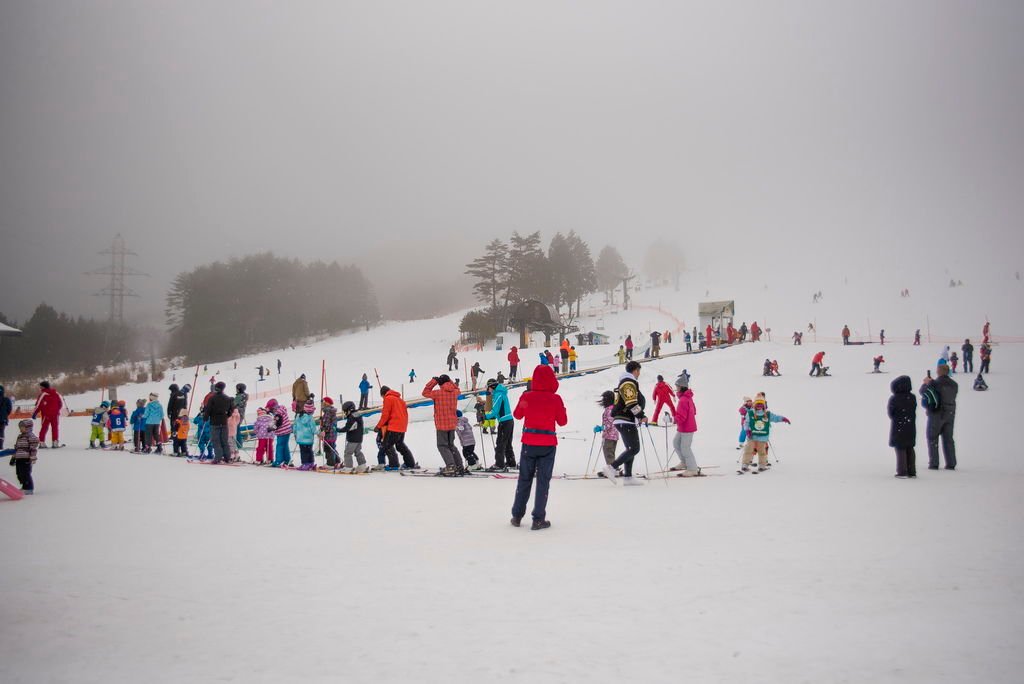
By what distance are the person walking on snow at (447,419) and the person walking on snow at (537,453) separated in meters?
4.28

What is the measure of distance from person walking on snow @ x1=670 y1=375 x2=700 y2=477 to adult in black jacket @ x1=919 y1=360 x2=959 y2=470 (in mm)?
4013

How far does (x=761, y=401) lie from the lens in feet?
38.8

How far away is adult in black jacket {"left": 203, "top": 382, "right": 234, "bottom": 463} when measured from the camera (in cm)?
1320

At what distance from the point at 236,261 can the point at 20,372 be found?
27765 millimetres

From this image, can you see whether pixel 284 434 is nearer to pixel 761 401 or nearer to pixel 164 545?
pixel 164 545

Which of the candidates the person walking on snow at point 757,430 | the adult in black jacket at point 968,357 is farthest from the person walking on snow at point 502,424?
the adult in black jacket at point 968,357

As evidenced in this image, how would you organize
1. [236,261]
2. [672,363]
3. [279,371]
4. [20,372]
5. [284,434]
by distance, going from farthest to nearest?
[236,261], [20,372], [279,371], [672,363], [284,434]

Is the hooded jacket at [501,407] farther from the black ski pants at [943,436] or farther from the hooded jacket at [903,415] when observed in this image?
the black ski pants at [943,436]

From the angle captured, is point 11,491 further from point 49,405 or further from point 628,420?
point 49,405

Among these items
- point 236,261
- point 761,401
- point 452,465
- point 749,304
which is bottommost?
point 452,465

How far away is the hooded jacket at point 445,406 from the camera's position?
1112 centimetres

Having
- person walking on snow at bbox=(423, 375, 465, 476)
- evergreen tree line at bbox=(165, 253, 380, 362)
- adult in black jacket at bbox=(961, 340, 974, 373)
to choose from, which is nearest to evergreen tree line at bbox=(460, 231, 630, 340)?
evergreen tree line at bbox=(165, 253, 380, 362)

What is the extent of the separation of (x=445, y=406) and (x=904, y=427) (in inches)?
320

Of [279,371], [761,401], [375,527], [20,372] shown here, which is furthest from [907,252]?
[20,372]
